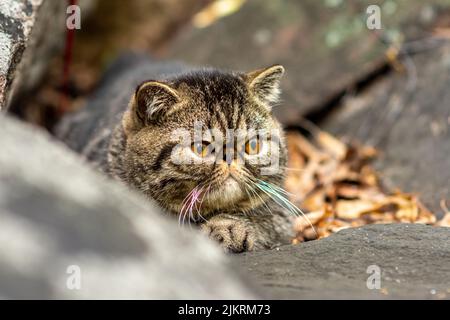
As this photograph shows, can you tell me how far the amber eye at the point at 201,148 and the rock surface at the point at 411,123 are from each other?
193cm

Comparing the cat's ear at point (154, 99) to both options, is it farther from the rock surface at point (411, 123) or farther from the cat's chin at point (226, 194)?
the rock surface at point (411, 123)

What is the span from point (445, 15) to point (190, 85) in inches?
128

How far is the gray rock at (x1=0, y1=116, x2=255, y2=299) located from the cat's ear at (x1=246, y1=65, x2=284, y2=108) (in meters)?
1.87

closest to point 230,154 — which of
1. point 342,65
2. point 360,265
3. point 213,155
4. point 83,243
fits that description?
point 213,155

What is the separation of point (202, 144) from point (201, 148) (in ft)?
0.08

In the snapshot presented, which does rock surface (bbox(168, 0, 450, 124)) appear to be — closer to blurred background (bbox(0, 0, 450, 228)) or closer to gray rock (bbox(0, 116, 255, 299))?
blurred background (bbox(0, 0, 450, 228))

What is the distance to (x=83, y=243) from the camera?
2.35 m

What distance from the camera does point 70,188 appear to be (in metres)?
2.47

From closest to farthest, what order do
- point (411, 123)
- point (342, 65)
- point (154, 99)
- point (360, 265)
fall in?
point (360, 265) < point (154, 99) < point (411, 123) < point (342, 65)

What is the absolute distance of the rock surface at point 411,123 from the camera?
A: 5473mm

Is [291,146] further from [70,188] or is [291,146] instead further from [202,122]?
[70,188]

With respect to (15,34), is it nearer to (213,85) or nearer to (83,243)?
(213,85)

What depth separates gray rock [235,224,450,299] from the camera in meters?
2.99

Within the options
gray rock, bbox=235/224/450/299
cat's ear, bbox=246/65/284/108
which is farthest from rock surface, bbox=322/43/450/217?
cat's ear, bbox=246/65/284/108
